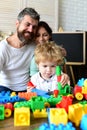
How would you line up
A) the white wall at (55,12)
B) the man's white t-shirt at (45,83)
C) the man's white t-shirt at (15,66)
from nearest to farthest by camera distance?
1. the man's white t-shirt at (45,83)
2. the man's white t-shirt at (15,66)
3. the white wall at (55,12)

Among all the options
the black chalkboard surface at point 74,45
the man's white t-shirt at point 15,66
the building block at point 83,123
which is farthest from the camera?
the black chalkboard surface at point 74,45

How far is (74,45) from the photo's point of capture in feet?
8.06

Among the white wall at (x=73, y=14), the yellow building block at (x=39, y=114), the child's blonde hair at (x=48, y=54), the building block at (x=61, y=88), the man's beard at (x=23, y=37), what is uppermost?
the white wall at (x=73, y=14)

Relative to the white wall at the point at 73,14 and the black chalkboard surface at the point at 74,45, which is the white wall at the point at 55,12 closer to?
the white wall at the point at 73,14

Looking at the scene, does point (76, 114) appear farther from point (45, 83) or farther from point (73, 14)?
point (73, 14)

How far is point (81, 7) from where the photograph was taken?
314 cm

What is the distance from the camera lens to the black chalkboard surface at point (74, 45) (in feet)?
7.99

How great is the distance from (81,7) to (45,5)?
46cm

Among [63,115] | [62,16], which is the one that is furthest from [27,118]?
[62,16]

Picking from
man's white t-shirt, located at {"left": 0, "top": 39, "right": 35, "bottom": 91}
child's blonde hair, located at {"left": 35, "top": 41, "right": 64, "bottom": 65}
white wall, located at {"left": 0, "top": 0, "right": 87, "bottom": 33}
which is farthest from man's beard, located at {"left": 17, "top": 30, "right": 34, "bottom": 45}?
white wall, located at {"left": 0, "top": 0, "right": 87, "bottom": 33}

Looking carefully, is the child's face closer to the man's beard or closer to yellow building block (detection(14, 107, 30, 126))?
the man's beard

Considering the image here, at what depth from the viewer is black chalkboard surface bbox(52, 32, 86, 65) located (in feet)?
7.99

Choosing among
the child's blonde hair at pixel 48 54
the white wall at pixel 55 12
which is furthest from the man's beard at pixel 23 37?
the white wall at pixel 55 12

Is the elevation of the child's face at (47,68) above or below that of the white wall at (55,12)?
below
